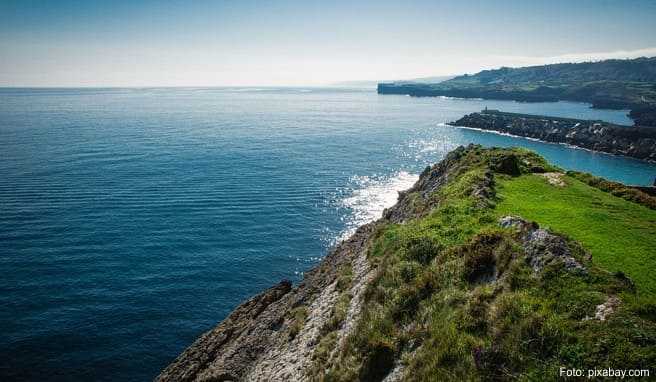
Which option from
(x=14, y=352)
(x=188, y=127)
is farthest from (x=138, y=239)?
(x=188, y=127)

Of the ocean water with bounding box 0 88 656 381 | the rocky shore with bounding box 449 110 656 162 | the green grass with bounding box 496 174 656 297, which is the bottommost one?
the ocean water with bounding box 0 88 656 381

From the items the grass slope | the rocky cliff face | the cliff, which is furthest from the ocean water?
the grass slope

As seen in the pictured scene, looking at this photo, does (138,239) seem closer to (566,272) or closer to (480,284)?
(480,284)

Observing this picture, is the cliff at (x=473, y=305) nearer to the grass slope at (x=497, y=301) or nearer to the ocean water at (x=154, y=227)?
the grass slope at (x=497, y=301)

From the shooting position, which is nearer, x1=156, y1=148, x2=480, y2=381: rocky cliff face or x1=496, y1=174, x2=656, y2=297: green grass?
x1=496, y1=174, x2=656, y2=297: green grass

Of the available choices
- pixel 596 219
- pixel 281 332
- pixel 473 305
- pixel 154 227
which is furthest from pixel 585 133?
pixel 473 305

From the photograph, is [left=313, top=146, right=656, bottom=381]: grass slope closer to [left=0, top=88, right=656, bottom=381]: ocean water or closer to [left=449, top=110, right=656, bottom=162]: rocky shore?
A: [left=0, top=88, right=656, bottom=381]: ocean water

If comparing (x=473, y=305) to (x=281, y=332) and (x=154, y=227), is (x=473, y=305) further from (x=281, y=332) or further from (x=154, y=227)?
(x=154, y=227)
